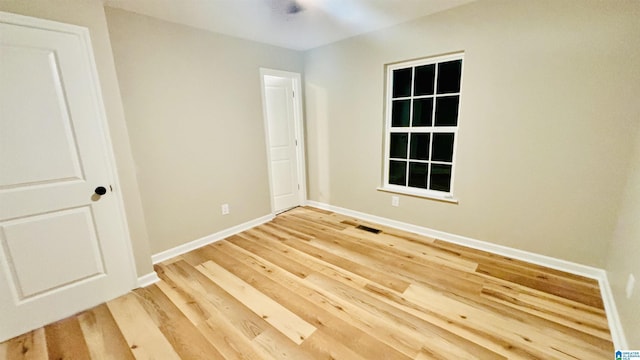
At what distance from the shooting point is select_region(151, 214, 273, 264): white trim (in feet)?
8.67

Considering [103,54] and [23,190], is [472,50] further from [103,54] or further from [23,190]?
[23,190]

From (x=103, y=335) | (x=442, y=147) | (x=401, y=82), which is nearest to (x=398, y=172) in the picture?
(x=442, y=147)

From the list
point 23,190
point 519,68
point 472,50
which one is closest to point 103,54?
point 23,190

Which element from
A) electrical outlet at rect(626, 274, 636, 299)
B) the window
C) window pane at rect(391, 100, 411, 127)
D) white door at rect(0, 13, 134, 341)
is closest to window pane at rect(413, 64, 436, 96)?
the window

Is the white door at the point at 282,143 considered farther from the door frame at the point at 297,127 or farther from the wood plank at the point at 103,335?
the wood plank at the point at 103,335

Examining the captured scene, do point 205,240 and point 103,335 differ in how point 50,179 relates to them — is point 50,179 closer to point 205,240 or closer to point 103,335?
point 103,335

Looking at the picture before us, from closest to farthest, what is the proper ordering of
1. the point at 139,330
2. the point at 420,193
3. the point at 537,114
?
the point at 139,330, the point at 537,114, the point at 420,193

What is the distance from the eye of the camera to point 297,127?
3.95 metres

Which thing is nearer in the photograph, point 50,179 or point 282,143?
point 50,179

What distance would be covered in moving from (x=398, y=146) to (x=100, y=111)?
2996mm

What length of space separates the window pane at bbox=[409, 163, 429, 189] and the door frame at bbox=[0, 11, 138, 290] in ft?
9.93

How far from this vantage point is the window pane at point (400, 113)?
9.97 feet

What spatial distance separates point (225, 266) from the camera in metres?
2.51

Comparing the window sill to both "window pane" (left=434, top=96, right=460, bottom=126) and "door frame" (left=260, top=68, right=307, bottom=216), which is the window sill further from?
"door frame" (left=260, top=68, right=307, bottom=216)
